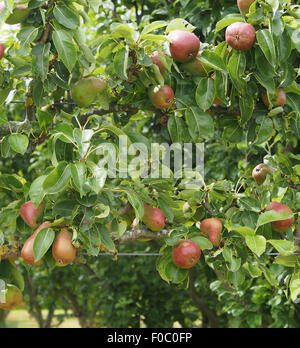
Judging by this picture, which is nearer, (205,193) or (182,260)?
(182,260)

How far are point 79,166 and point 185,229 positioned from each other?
384 mm

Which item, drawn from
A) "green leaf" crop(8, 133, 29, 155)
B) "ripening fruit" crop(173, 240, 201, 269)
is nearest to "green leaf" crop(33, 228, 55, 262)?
"green leaf" crop(8, 133, 29, 155)

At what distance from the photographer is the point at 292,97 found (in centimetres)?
145

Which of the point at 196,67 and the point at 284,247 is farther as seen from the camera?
the point at 196,67

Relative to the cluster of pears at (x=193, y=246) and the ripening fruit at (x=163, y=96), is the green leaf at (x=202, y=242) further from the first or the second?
the ripening fruit at (x=163, y=96)

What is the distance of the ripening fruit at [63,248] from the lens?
1145mm

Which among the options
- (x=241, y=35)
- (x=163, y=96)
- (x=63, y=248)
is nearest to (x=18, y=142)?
(x=63, y=248)

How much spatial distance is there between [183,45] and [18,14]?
16.9 inches

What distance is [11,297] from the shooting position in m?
1.35

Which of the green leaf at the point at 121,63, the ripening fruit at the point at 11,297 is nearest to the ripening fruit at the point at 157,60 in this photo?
the green leaf at the point at 121,63

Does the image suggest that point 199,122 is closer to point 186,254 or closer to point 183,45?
point 183,45

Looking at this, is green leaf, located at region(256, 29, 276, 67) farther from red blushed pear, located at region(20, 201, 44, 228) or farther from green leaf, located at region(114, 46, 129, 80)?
red blushed pear, located at region(20, 201, 44, 228)
